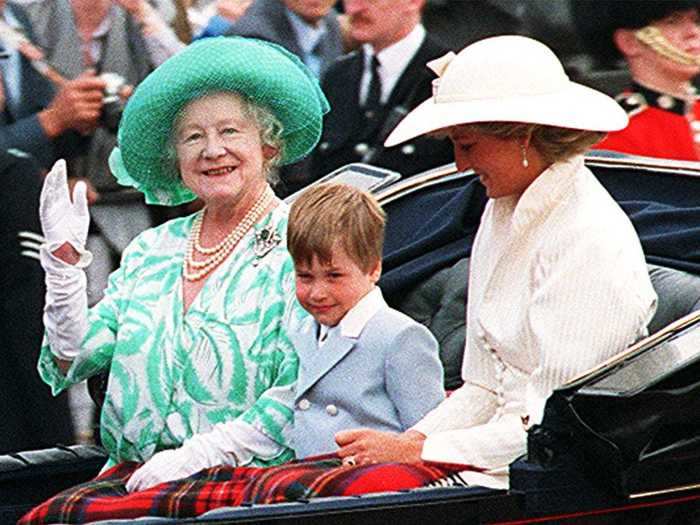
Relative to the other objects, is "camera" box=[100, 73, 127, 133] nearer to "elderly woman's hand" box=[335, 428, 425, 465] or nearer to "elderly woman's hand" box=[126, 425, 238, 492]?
"elderly woman's hand" box=[126, 425, 238, 492]

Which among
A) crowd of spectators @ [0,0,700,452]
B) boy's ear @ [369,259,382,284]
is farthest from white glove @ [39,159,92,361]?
crowd of spectators @ [0,0,700,452]

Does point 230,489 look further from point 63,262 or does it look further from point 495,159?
point 495,159

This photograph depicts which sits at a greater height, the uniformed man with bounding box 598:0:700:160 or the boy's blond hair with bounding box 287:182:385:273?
the boy's blond hair with bounding box 287:182:385:273

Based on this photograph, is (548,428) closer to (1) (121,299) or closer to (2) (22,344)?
(1) (121,299)

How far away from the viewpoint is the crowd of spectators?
6879 millimetres

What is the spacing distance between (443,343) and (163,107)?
0.89 m

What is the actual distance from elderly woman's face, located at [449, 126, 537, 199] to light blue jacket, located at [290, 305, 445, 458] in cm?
35

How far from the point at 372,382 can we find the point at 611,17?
237 centimetres

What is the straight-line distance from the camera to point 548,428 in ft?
14.7

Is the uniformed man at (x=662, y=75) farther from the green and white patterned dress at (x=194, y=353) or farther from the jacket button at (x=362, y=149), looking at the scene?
the green and white patterned dress at (x=194, y=353)

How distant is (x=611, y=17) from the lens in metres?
6.90

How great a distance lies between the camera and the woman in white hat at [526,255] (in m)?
4.54

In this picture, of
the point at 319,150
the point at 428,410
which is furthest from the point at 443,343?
the point at 319,150

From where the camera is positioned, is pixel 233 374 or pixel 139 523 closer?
pixel 139 523
